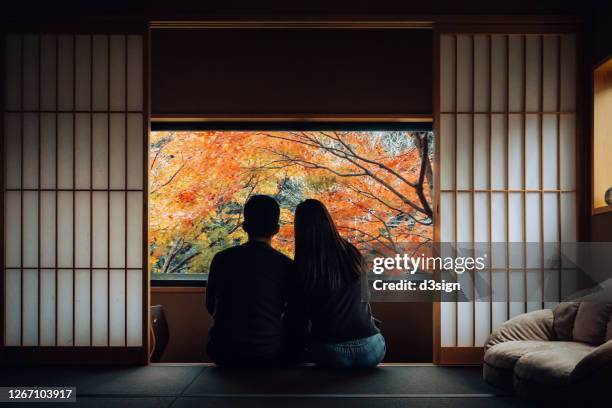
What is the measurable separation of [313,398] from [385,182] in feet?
14.2

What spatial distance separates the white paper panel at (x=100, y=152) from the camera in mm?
3887

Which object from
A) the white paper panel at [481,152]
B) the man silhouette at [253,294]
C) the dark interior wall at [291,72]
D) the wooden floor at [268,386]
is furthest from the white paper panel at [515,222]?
the man silhouette at [253,294]

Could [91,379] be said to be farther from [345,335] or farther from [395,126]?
[395,126]

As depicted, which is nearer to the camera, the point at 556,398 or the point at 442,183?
the point at 556,398

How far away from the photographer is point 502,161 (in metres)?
3.95

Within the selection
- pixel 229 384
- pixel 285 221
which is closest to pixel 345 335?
pixel 229 384

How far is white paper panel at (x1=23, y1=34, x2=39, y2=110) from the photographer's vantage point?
155 inches

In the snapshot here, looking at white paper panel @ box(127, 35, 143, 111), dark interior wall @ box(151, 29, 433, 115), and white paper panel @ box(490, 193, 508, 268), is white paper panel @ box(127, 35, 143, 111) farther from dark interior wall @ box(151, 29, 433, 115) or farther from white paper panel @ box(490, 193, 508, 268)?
white paper panel @ box(490, 193, 508, 268)

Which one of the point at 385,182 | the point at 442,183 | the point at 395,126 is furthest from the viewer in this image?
the point at 385,182

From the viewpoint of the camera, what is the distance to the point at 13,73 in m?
3.94

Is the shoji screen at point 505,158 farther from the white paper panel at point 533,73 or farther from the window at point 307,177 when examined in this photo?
the window at point 307,177

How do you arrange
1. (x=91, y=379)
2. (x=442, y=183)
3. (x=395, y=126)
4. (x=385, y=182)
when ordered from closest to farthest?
(x=91, y=379) < (x=442, y=183) < (x=395, y=126) < (x=385, y=182)

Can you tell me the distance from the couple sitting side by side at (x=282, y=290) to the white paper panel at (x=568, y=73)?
214cm

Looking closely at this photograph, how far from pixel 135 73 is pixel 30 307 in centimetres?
185
